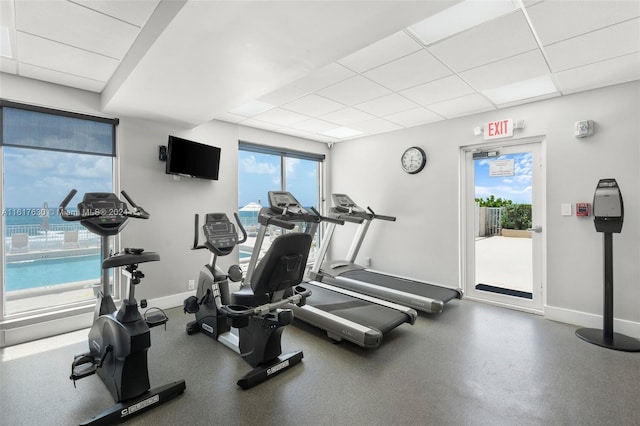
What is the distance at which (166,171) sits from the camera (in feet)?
13.2

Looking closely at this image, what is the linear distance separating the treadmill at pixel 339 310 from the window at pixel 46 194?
7.17 ft

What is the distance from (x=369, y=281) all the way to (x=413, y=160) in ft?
7.09

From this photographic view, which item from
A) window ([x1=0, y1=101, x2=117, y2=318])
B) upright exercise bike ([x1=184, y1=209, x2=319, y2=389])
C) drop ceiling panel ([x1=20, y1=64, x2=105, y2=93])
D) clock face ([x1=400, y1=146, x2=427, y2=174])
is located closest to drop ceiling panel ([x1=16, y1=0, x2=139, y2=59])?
drop ceiling panel ([x1=20, y1=64, x2=105, y2=93])

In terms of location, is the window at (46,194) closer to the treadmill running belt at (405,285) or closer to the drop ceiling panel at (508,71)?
the treadmill running belt at (405,285)

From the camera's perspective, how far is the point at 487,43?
2.57 meters

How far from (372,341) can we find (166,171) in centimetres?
330

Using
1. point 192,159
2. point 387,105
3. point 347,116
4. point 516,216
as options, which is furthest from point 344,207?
point 516,216

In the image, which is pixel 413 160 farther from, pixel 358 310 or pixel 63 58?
pixel 63 58

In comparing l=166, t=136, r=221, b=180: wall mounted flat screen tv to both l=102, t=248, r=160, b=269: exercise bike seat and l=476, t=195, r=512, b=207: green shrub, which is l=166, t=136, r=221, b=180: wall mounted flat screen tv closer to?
l=102, t=248, r=160, b=269: exercise bike seat

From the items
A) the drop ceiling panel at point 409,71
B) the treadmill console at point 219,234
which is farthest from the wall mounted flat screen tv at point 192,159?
the drop ceiling panel at point 409,71

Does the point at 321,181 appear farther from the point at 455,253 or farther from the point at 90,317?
the point at 90,317

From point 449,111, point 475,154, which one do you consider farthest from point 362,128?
point 475,154

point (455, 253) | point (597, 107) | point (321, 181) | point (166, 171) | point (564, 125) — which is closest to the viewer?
point (597, 107)

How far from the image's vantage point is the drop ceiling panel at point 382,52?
8.32ft
